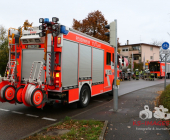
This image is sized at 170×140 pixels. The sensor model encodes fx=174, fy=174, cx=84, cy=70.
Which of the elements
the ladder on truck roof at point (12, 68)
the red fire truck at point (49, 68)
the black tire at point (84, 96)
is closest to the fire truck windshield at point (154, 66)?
the red fire truck at point (49, 68)

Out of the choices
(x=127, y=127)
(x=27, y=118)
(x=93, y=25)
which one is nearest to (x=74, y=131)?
(x=127, y=127)

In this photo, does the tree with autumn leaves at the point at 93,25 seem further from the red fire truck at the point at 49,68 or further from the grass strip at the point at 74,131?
the grass strip at the point at 74,131

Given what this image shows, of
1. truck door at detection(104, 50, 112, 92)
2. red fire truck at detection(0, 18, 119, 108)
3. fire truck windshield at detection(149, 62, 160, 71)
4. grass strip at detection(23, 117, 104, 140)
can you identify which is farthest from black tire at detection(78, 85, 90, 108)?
fire truck windshield at detection(149, 62, 160, 71)

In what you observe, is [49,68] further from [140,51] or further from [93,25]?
[140,51]

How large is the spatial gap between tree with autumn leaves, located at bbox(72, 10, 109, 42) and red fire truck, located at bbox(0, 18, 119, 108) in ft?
73.7

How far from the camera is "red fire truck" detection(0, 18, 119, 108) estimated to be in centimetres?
591

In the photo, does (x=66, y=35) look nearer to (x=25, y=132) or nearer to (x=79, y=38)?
(x=79, y=38)

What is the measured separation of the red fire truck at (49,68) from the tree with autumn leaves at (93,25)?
22459 mm

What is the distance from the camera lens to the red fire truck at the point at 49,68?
5906 mm

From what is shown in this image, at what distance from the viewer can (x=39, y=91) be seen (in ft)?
18.6

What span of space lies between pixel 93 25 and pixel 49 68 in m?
25.4

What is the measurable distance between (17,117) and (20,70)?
1797 mm

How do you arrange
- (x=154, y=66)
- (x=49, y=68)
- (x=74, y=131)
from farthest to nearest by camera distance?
1. (x=154, y=66)
2. (x=49, y=68)
3. (x=74, y=131)

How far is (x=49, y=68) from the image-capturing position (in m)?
5.97
